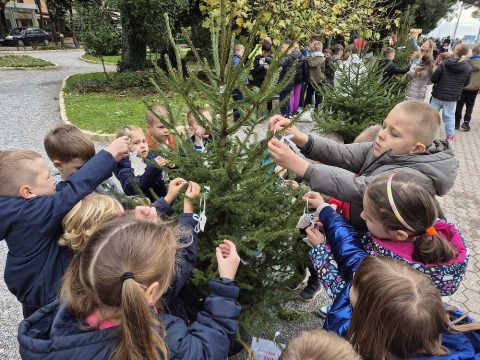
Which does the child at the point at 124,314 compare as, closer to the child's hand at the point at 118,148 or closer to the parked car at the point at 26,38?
the child's hand at the point at 118,148

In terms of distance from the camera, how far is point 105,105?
32.9 ft

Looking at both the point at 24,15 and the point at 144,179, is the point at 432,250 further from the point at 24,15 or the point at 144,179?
the point at 24,15

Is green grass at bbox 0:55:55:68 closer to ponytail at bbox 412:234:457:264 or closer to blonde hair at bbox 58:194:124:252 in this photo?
blonde hair at bbox 58:194:124:252

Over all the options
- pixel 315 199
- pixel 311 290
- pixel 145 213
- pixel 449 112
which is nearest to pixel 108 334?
pixel 145 213

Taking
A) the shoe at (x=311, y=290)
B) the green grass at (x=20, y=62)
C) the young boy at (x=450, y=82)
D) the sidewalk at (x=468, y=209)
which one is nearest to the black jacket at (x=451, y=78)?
the young boy at (x=450, y=82)

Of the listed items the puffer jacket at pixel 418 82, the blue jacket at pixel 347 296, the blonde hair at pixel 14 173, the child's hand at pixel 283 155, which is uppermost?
the child's hand at pixel 283 155

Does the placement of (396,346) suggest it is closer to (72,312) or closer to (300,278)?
(300,278)

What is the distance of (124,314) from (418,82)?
9.20 meters

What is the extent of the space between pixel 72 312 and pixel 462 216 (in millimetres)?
5713

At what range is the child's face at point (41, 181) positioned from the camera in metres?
1.89

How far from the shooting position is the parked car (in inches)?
1188

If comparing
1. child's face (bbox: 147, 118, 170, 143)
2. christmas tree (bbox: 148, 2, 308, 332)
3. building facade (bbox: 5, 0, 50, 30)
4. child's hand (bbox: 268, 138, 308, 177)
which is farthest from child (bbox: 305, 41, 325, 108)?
building facade (bbox: 5, 0, 50, 30)

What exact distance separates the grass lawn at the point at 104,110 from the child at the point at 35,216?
5.46 meters

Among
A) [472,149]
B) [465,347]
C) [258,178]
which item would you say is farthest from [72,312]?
[472,149]
